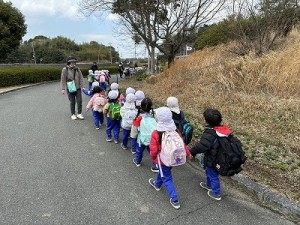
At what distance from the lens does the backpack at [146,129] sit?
3.84 m

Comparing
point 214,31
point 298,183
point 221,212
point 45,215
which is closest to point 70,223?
point 45,215

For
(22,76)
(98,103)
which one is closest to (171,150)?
(98,103)

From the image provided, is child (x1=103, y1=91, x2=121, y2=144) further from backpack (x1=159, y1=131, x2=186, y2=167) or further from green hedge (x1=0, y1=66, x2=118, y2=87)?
green hedge (x1=0, y1=66, x2=118, y2=87)

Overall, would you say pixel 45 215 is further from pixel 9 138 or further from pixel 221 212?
pixel 9 138

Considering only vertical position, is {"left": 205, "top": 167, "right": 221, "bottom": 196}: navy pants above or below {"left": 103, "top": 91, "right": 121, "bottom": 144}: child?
below

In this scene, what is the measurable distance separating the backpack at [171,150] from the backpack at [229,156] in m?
0.43

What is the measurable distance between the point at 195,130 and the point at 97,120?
7.94 feet

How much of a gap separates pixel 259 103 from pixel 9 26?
88.8ft

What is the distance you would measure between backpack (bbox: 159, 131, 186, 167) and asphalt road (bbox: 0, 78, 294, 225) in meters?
0.54

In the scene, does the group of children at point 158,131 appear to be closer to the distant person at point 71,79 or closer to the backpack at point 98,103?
the backpack at point 98,103

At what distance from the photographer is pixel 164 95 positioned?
Result: 9.87m

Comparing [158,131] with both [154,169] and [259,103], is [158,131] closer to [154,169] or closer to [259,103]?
[154,169]

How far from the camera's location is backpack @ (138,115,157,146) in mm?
3843

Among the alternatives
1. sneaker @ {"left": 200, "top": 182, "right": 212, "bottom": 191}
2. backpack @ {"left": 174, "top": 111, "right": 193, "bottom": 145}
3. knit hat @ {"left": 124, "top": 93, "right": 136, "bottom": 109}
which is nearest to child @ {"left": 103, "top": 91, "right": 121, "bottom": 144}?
knit hat @ {"left": 124, "top": 93, "right": 136, "bottom": 109}
